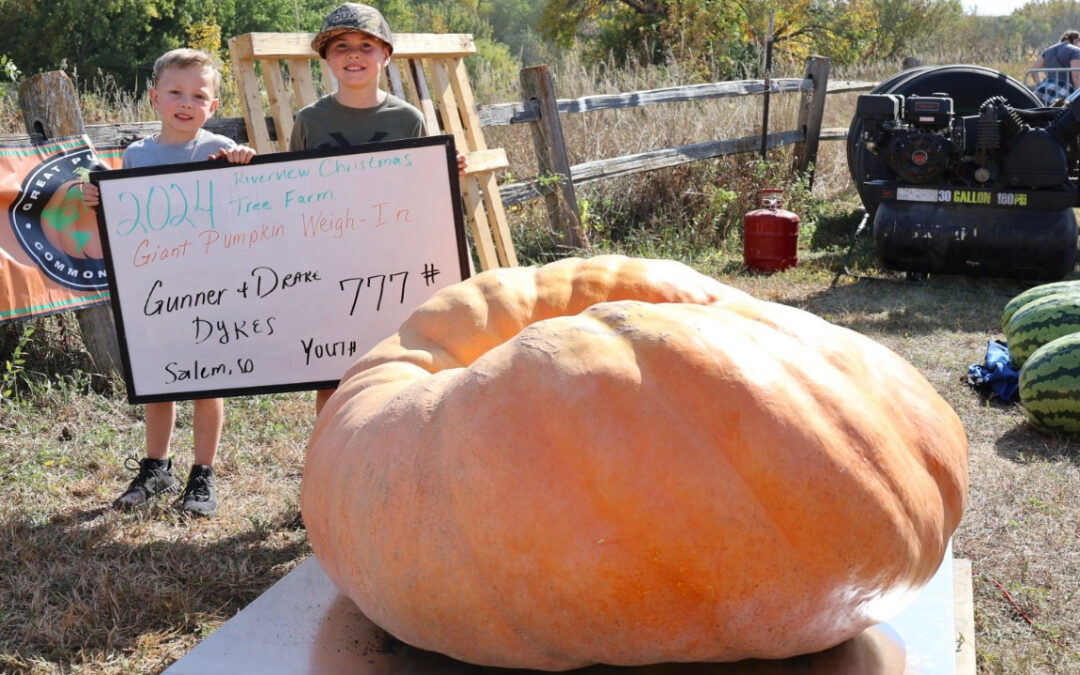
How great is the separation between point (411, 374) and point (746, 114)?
833 cm

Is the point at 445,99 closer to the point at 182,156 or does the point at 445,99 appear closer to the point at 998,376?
the point at 182,156

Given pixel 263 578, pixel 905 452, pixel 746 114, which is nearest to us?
pixel 905 452

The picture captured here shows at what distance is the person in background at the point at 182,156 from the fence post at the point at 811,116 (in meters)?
7.80

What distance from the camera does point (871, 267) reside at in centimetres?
758

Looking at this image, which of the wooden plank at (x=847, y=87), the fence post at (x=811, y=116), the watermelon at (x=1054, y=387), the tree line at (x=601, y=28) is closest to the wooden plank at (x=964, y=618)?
the watermelon at (x=1054, y=387)

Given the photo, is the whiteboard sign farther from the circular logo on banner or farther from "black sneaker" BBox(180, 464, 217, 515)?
the circular logo on banner

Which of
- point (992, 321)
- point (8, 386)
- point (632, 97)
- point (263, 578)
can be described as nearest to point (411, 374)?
point (263, 578)

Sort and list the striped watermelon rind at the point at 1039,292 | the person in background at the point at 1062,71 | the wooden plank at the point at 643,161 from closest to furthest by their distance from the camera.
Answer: the striped watermelon rind at the point at 1039,292, the wooden plank at the point at 643,161, the person in background at the point at 1062,71

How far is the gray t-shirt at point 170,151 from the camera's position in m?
3.34

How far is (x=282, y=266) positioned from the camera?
3.24m

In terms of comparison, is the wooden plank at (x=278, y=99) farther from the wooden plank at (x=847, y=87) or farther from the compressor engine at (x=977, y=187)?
the wooden plank at (x=847, y=87)

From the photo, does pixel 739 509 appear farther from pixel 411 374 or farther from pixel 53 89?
pixel 53 89

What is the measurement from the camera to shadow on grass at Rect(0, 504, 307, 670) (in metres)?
2.52

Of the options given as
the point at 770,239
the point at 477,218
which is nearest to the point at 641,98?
the point at 770,239
